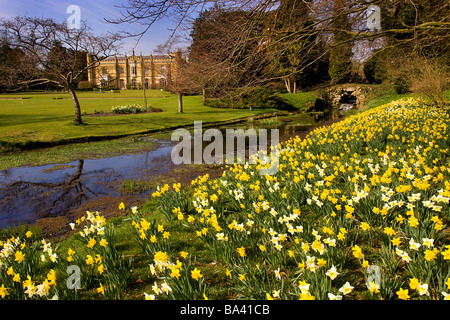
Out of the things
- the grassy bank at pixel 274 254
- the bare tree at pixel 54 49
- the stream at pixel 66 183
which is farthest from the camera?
the bare tree at pixel 54 49

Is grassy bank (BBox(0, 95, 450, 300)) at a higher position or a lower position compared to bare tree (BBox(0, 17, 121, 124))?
lower

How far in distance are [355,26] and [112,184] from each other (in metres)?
6.94

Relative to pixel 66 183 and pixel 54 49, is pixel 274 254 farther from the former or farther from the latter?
pixel 54 49

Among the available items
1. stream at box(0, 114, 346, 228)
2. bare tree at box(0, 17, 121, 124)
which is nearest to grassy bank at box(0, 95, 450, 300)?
stream at box(0, 114, 346, 228)

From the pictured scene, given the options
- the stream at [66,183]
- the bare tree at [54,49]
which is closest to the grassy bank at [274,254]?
the stream at [66,183]

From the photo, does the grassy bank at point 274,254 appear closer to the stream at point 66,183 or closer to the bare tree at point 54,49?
the stream at point 66,183

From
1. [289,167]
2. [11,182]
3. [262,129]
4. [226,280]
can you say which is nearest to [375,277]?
[226,280]

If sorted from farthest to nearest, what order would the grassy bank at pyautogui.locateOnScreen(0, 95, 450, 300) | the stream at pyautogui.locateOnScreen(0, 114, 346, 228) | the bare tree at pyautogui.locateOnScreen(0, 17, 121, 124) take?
the bare tree at pyautogui.locateOnScreen(0, 17, 121, 124) → the stream at pyautogui.locateOnScreen(0, 114, 346, 228) → the grassy bank at pyautogui.locateOnScreen(0, 95, 450, 300)

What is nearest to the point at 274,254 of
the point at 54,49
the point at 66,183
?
the point at 66,183

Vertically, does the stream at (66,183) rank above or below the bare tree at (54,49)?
below

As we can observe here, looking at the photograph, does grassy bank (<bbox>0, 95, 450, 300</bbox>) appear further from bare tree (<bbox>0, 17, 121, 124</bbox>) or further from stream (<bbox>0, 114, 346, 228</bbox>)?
bare tree (<bbox>0, 17, 121, 124</bbox>)

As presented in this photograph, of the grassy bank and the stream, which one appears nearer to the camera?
the grassy bank

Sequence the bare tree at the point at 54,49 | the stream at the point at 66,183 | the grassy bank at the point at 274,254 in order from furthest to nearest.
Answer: the bare tree at the point at 54,49, the stream at the point at 66,183, the grassy bank at the point at 274,254

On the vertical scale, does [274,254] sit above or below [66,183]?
above
